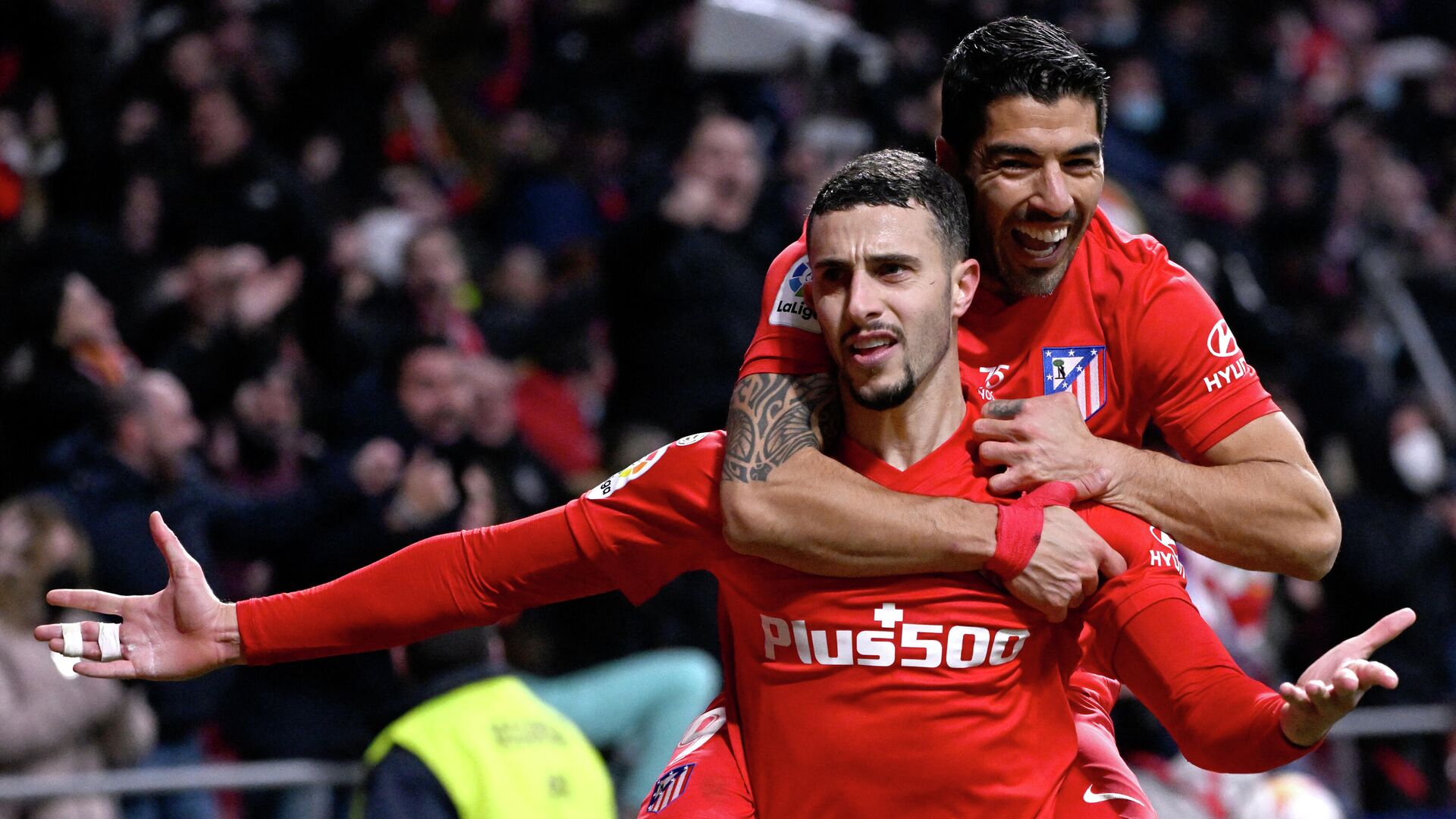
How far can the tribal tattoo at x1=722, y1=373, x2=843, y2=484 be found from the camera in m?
3.83

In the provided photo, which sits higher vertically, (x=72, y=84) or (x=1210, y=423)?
(x=72, y=84)

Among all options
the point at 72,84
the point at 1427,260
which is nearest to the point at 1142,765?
the point at 72,84

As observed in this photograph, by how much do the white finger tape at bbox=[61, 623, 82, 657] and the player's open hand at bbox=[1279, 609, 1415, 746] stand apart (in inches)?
97.4

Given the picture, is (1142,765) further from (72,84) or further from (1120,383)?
(72,84)

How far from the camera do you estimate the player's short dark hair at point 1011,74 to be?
4062mm

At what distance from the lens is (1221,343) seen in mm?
4066

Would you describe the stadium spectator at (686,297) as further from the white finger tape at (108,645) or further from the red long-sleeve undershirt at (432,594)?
the white finger tape at (108,645)

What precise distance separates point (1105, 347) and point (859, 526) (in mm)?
815

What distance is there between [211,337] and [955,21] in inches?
319

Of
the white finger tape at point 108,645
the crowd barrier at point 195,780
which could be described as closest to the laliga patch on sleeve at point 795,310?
the white finger tape at point 108,645

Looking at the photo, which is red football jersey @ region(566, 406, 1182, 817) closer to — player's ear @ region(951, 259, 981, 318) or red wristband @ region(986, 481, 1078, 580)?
red wristband @ region(986, 481, 1078, 580)

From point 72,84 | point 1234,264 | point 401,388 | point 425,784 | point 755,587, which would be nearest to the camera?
point 755,587

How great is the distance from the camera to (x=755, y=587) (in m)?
3.93

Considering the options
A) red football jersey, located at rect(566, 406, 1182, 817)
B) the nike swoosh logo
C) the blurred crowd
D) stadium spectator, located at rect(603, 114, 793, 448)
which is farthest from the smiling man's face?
stadium spectator, located at rect(603, 114, 793, 448)
